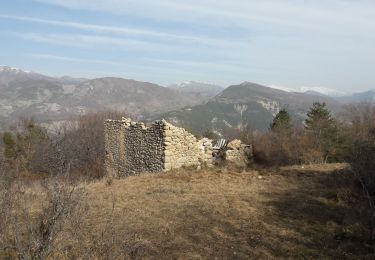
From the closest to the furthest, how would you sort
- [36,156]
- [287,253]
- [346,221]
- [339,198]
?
1. [287,253]
2. [346,221]
3. [339,198]
4. [36,156]

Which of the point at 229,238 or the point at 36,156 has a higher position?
the point at 229,238

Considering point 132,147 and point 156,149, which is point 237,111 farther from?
point 156,149

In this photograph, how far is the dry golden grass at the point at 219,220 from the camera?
6586 mm

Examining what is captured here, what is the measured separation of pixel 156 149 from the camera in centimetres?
1574

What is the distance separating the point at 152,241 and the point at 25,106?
201 meters

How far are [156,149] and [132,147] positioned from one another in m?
1.80

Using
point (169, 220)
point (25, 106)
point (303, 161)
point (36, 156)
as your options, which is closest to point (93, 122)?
point (36, 156)

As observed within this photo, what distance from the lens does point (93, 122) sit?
49.4 m

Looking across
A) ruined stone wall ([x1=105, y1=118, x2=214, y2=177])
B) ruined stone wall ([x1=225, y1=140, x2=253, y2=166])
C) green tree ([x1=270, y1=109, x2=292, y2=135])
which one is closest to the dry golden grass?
ruined stone wall ([x1=105, y1=118, x2=214, y2=177])

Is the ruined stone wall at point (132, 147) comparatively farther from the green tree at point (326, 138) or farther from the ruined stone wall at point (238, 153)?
the green tree at point (326, 138)

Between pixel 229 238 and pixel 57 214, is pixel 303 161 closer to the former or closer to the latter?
pixel 229 238

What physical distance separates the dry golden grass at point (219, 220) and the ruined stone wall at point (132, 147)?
274 cm

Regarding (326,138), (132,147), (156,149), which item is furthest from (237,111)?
(156,149)

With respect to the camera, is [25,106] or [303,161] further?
[25,106]
